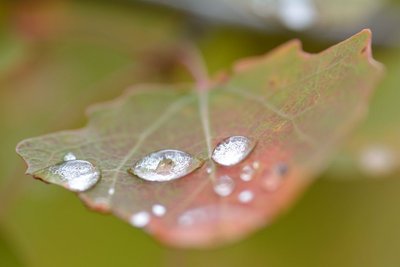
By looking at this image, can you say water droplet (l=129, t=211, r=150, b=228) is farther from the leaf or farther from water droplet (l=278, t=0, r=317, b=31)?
water droplet (l=278, t=0, r=317, b=31)

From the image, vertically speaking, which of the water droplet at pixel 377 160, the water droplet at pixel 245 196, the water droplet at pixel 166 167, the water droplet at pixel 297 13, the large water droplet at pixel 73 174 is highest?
the water droplet at pixel 297 13

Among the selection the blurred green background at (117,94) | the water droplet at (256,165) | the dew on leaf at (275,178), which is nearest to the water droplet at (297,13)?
the blurred green background at (117,94)

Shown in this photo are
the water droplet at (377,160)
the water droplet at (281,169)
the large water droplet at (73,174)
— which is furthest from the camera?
the water droplet at (377,160)

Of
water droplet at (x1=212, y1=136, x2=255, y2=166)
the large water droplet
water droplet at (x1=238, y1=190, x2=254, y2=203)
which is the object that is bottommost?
the large water droplet

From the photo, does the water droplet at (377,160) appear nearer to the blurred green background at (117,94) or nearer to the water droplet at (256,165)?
the blurred green background at (117,94)

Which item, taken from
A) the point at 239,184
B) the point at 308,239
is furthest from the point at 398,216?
the point at 239,184

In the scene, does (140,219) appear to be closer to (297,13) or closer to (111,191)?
(111,191)

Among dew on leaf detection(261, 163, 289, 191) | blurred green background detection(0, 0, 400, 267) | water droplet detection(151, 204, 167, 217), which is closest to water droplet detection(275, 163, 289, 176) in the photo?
dew on leaf detection(261, 163, 289, 191)
